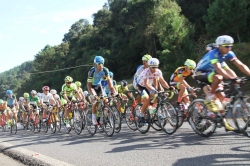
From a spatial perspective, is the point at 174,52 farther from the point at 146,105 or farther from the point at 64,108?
the point at 146,105

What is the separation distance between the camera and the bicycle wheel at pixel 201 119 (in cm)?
734

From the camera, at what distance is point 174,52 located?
3134 cm

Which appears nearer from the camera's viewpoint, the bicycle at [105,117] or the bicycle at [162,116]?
the bicycle at [162,116]

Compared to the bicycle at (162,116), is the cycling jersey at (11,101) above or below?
above

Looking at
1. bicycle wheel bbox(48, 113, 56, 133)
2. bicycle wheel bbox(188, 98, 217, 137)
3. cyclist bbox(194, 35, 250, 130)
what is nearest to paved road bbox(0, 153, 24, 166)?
bicycle wheel bbox(188, 98, 217, 137)

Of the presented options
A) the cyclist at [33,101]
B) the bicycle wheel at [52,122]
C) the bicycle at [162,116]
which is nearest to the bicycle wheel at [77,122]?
the bicycle wheel at [52,122]

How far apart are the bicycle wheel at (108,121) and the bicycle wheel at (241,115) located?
4.01 meters

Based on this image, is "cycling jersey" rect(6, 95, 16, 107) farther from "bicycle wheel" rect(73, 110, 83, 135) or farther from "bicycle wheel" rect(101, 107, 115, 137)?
"bicycle wheel" rect(101, 107, 115, 137)

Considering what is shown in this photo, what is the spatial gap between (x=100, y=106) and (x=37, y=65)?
83934mm

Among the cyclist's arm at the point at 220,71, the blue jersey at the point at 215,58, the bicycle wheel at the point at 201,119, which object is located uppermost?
the blue jersey at the point at 215,58

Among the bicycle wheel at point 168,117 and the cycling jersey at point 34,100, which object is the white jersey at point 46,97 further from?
the bicycle wheel at point 168,117

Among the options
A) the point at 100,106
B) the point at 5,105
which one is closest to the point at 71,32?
the point at 5,105

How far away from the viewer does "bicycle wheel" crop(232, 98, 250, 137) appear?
6.38 meters

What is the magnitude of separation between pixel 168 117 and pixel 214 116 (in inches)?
72.0
